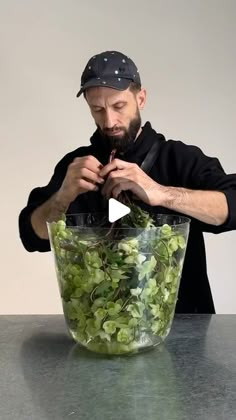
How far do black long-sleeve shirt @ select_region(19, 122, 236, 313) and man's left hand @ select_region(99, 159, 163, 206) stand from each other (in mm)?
281

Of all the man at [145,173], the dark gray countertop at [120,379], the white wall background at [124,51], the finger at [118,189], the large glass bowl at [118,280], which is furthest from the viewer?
the white wall background at [124,51]

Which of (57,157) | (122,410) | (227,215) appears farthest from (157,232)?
(57,157)

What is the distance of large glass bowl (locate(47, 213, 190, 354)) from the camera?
0.72 metres

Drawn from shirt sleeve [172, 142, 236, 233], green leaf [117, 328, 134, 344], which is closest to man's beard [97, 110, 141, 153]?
shirt sleeve [172, 142, 236, 233]

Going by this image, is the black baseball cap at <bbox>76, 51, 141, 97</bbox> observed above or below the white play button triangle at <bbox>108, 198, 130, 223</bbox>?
above

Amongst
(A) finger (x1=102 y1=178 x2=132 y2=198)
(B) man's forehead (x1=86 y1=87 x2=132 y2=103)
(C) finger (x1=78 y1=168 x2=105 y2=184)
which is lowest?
(A) finger (x1=102 y1=178 x2=132 y2=198)

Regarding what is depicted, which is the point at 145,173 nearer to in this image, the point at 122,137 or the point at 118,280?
the point at 122,137

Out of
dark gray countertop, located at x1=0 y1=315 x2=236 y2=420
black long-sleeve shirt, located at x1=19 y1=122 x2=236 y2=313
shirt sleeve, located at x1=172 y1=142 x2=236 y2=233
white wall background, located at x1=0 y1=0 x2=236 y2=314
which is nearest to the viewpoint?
dark gray countertop, located at x1=0 y1=315 x2=236 y2=420

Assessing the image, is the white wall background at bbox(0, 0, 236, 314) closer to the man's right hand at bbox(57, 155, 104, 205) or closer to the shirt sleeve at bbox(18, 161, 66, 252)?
the shirt sleeve at bbox(18, 161, 66, 252)

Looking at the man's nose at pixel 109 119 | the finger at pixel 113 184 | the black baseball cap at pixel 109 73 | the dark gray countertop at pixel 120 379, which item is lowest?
the dark gray countertop at pixel 120 379

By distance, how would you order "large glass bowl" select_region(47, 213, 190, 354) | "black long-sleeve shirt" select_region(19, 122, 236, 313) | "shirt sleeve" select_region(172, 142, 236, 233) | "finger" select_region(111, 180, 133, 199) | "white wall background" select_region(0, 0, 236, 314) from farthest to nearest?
1. "white wall background" select_region(0, 0, 236, 314)
2. "black long-sleeve shirt" select_region(19, 122, 236, 313)
3. "shirt sleeve" select_region(172, 142, 236, 233)
4. "finger" select_region(111, 180, 133, 199)
5. "large glass bowl" select_region(47, 213, 190, 354)

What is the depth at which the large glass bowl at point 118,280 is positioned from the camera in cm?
72

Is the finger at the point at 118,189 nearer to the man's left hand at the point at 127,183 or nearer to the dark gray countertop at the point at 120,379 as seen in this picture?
the man's left hand at the point at 127,183

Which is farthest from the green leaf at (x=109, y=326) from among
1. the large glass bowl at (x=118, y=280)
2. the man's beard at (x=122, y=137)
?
the man's beard at (x=122, y=137)
